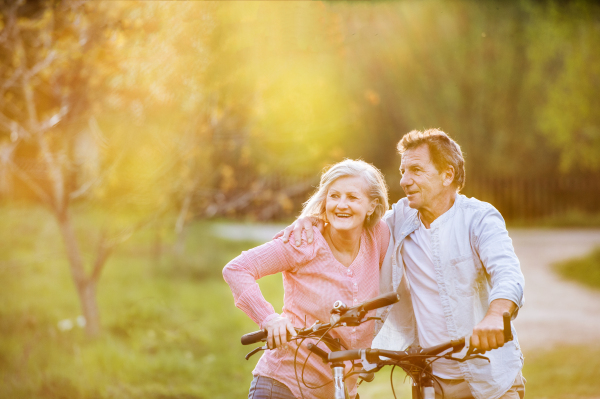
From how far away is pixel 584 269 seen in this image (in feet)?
40.9

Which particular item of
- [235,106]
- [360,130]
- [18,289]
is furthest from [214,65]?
[360,130]

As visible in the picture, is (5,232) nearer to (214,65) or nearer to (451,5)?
(214,65)

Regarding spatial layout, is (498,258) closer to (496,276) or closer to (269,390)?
(496,276)

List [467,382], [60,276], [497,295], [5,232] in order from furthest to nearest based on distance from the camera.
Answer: [5,232] < [60,276] < [467,382] < [497,295]

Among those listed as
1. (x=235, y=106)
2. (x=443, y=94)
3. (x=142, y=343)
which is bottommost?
(x=142, y=343)

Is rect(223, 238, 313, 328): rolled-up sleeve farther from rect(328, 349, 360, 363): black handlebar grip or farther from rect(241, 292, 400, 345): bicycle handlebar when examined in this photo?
rect(328, 349, 360, 363): black handlebar grip

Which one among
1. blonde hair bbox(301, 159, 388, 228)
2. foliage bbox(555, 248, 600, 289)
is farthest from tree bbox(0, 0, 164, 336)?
foliage bbox(555, 248, 600, 289)

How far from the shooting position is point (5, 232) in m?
11.5

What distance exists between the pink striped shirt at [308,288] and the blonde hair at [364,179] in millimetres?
160

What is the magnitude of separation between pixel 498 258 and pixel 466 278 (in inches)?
10.7

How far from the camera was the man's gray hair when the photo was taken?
329 cm

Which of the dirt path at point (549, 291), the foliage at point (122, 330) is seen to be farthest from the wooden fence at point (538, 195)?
the foliage at point (122, 330)

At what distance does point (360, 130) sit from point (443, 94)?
9.32 ft

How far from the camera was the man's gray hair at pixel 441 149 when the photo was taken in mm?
3291
